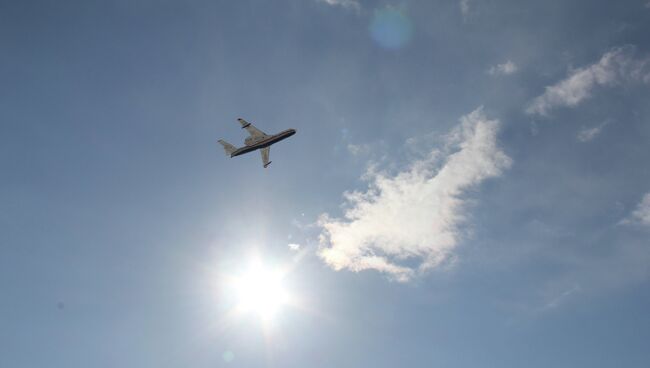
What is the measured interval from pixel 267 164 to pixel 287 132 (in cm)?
1129

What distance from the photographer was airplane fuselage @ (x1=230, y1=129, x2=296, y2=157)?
107875 mm

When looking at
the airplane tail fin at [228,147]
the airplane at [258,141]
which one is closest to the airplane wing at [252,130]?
the airplane at [258,141]

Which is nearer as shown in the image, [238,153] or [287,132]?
[287,132]

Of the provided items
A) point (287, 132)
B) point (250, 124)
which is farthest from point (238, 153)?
point (287, 132)

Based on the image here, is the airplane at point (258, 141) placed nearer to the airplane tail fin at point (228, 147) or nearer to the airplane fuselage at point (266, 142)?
the airplane fuselage at point (266, 142)

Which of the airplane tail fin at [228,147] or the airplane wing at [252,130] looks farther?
the airplane tail fin at [228,147]

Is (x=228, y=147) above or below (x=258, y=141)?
above

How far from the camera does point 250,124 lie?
11325cm

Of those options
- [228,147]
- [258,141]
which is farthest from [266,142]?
[228,147]

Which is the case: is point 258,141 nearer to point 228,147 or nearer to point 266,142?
point 266,142

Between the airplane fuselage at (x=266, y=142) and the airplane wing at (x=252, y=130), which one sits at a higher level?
the airplane wing at (x=252, y=130)

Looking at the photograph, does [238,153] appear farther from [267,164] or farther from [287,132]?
[287,132]

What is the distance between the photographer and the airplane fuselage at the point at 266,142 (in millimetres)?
107875

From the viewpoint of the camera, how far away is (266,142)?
11062 cm
